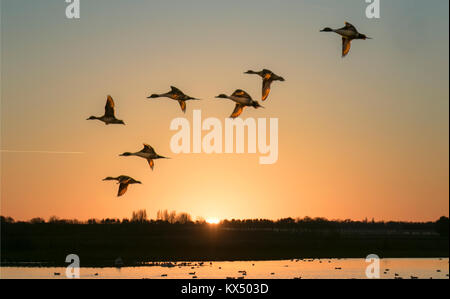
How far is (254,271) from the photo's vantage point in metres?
81.0

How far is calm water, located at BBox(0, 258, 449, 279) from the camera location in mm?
74312

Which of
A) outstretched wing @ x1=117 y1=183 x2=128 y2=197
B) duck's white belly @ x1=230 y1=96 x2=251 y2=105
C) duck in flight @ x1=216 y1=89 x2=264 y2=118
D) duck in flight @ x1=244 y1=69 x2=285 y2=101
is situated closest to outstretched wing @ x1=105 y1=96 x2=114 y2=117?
outstretched wing @ x1=117 y1=183 x2=128 y2=197

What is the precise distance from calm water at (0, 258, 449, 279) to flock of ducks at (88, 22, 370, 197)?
3424 centimetres

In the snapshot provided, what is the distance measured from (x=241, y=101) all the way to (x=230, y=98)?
55 cm

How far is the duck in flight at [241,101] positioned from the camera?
35.1m

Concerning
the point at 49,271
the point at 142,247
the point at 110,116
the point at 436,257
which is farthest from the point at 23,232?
the point at 110,116

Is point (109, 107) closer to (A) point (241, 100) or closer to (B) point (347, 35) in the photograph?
(A) point (241, 100)

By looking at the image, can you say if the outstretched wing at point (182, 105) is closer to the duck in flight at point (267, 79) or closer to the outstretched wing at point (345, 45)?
the duck in flight at point (267, 79)

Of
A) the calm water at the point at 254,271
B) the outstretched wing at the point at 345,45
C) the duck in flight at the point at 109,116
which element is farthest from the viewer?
the calm water at the point at 254,271

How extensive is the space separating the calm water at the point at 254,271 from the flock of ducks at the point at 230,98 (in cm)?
3424

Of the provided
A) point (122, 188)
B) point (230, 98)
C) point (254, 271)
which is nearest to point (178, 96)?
point (230, 98)

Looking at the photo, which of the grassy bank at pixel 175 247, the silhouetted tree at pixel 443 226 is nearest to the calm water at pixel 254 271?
the grassy bank at pixel 175 247

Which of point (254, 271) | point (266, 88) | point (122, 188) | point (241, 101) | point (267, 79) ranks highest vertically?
point (267, 79)
